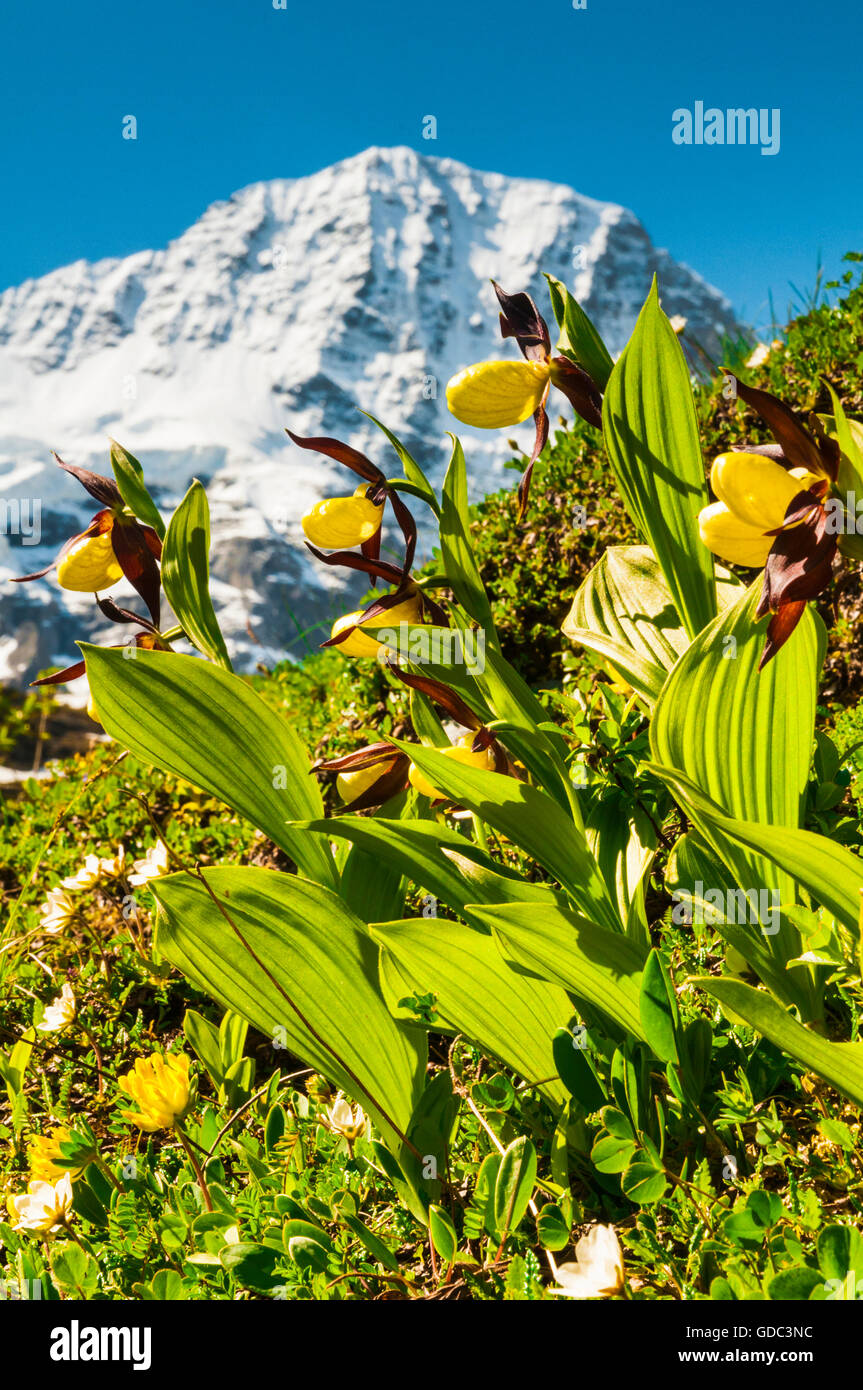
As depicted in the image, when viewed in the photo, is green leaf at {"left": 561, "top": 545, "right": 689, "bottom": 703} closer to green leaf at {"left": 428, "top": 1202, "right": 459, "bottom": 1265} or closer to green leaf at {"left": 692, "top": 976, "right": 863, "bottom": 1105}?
green leaf at {"left": 692, "top": 976, "right": 863, "bottom": 1105}

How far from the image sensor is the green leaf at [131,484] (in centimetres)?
159

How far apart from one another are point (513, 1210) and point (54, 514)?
625ft

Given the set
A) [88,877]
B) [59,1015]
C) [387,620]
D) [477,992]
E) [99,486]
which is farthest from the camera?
[88,877]

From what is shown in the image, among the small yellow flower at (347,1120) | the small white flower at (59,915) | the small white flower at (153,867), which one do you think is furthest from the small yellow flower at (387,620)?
the small white flower at (59,915)

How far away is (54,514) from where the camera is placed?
172 meters

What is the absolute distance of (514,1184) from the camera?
1362mm

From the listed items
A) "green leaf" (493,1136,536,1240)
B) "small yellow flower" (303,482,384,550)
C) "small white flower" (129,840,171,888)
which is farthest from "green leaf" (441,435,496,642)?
"small white flower" (129,840,171,888)

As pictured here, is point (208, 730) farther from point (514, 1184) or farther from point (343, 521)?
point (514, 1184)

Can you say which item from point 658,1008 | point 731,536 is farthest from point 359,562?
point 658,1008

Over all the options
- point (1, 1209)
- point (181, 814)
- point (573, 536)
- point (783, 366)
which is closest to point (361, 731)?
point (181, 814)

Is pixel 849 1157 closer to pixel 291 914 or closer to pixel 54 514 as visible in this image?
pixel 291 914

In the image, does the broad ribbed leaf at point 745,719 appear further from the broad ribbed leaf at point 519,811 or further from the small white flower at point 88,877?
the small white flower at point 88,877

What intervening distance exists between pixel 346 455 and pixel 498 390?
294mm

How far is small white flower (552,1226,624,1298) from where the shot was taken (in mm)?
1146
